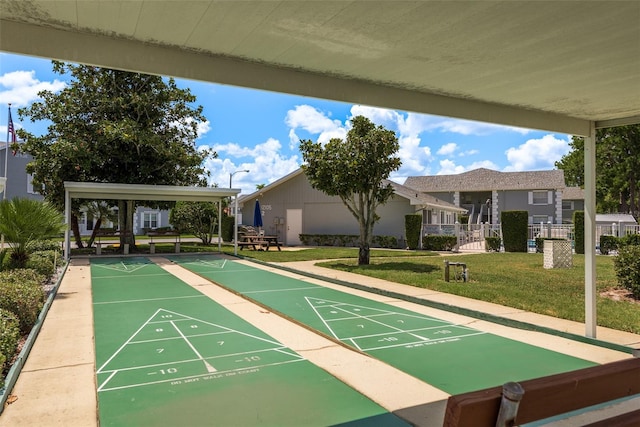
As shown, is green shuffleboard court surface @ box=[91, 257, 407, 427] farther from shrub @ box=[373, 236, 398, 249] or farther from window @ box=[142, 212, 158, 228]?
window @ box=[142, 212, 158, 228]

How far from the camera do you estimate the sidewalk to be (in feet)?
13.8

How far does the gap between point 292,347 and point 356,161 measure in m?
10.1

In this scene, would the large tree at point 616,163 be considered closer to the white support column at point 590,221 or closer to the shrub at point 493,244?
the shrub at point 493,244

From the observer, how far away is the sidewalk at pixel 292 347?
13.8ft

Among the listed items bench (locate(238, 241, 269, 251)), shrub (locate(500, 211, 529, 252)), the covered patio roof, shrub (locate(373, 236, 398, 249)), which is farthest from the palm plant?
shrub (locate(500, 211, 529, 252))

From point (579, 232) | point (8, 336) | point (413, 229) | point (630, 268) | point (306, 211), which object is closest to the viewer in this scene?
point (8, 336)

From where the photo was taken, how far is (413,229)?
85.0ft

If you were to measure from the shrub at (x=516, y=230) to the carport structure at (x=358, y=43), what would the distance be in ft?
67.0

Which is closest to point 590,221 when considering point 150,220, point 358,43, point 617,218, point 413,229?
point 358,43

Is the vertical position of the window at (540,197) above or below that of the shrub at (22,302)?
above

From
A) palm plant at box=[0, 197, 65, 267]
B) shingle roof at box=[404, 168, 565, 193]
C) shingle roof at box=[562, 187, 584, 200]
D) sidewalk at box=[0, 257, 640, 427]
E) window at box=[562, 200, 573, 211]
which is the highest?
shingle roof at box=[404, 168, 565, 193]

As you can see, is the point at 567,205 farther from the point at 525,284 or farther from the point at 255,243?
the point at 525,284

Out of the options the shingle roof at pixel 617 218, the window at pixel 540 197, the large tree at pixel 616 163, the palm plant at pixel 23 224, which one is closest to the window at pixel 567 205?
the window at pixel 540 197

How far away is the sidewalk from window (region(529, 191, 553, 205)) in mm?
35985
